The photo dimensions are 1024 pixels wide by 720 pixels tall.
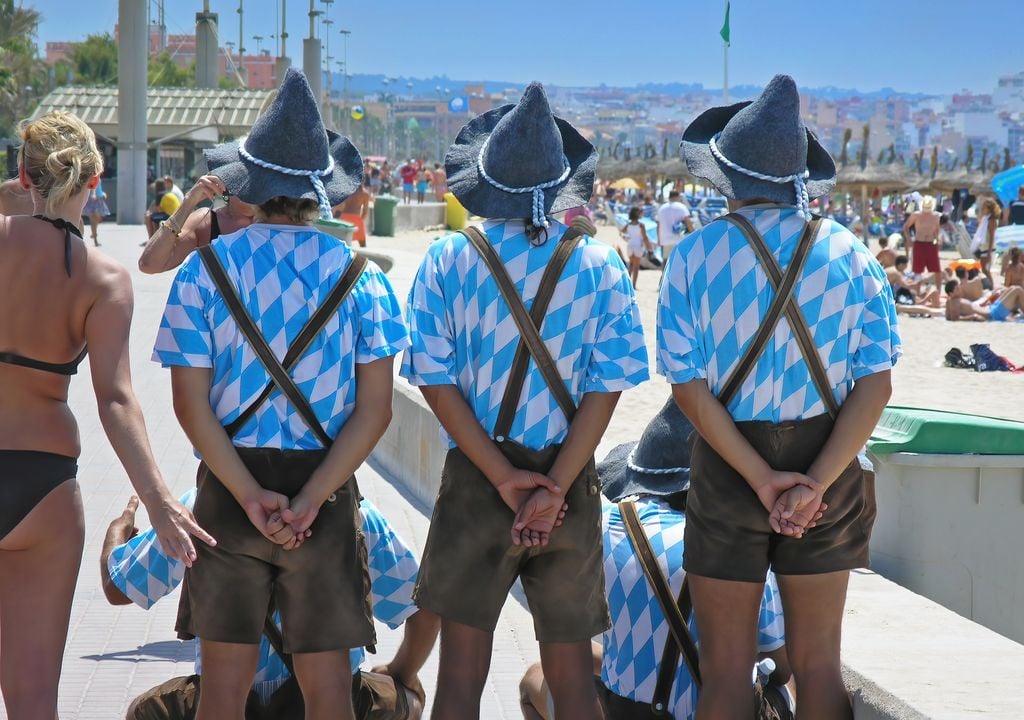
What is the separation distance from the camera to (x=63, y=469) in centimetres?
344

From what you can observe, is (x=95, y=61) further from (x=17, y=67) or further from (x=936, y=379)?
(x=936, y=379)

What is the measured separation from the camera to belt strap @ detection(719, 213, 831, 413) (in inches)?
131

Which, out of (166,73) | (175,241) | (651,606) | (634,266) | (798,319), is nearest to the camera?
(798,319)

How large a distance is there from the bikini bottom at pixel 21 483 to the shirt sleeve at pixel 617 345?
1432 mm

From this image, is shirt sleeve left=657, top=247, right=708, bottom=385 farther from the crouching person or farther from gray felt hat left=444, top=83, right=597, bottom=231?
the crouching person

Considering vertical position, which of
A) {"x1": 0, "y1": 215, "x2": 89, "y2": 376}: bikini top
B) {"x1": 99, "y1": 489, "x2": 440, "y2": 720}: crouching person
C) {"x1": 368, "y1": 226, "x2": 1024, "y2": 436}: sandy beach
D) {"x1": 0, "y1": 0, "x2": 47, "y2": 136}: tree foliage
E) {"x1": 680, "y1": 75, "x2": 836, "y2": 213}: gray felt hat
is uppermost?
{"x1": 0, "y1": 0, "x2": 47, "y2": 136}: tree foliage

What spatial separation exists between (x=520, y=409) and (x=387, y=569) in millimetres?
807

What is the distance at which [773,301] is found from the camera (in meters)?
3.32

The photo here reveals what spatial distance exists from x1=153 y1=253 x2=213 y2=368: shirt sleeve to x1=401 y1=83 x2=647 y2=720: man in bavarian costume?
56 cm

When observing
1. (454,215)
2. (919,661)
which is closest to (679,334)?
(919,661)

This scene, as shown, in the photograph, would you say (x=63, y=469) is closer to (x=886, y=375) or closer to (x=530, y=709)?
(x=530, y=709)

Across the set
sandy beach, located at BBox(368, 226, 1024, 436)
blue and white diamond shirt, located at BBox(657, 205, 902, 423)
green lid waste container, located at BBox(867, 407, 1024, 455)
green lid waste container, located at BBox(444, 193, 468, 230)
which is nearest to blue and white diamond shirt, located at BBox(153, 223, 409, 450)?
blue and white diamond shirt, located at BBox(657, 205, 902, 423)

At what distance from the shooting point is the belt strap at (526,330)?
3416mm

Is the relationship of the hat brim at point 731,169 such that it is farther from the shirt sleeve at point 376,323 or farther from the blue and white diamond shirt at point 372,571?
the blue and white diamond shirt at point 372,571
